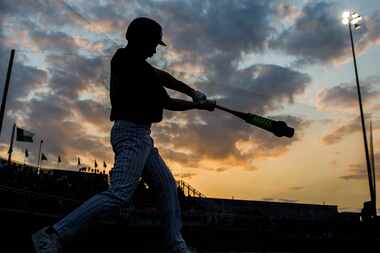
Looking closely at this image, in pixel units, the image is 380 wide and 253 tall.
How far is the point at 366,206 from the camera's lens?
19.4m

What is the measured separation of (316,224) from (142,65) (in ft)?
92.7

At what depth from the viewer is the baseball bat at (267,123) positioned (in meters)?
4.33

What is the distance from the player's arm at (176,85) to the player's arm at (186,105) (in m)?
0.05

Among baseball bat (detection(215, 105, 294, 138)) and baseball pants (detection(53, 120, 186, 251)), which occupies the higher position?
baseball bat (detection(215, 105, 294, 138))

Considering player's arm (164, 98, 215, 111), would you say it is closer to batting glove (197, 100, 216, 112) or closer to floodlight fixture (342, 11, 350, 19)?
batting glove (197, 100, 216, 112)

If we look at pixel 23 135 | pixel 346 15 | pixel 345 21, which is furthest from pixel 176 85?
pixel 346 15

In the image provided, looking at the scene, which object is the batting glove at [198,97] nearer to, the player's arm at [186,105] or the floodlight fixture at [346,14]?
the player's arm at [186,105]

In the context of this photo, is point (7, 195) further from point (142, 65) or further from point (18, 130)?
point (18, 130)

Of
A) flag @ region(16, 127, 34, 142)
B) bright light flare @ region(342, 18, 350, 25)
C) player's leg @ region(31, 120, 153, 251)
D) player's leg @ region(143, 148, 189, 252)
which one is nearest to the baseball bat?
player's leg @ region(143, 148, 189, 252)

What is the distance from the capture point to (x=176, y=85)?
4074 mm

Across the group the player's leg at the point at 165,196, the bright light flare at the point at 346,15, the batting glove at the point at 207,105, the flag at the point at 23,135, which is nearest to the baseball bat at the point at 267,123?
the batting glove at the point at 207,105

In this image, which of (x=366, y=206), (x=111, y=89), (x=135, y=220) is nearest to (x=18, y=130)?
(x=135, y=220)

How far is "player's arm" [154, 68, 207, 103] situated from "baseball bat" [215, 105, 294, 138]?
12.4 inches

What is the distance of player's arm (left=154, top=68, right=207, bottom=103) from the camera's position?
13.1 feet
